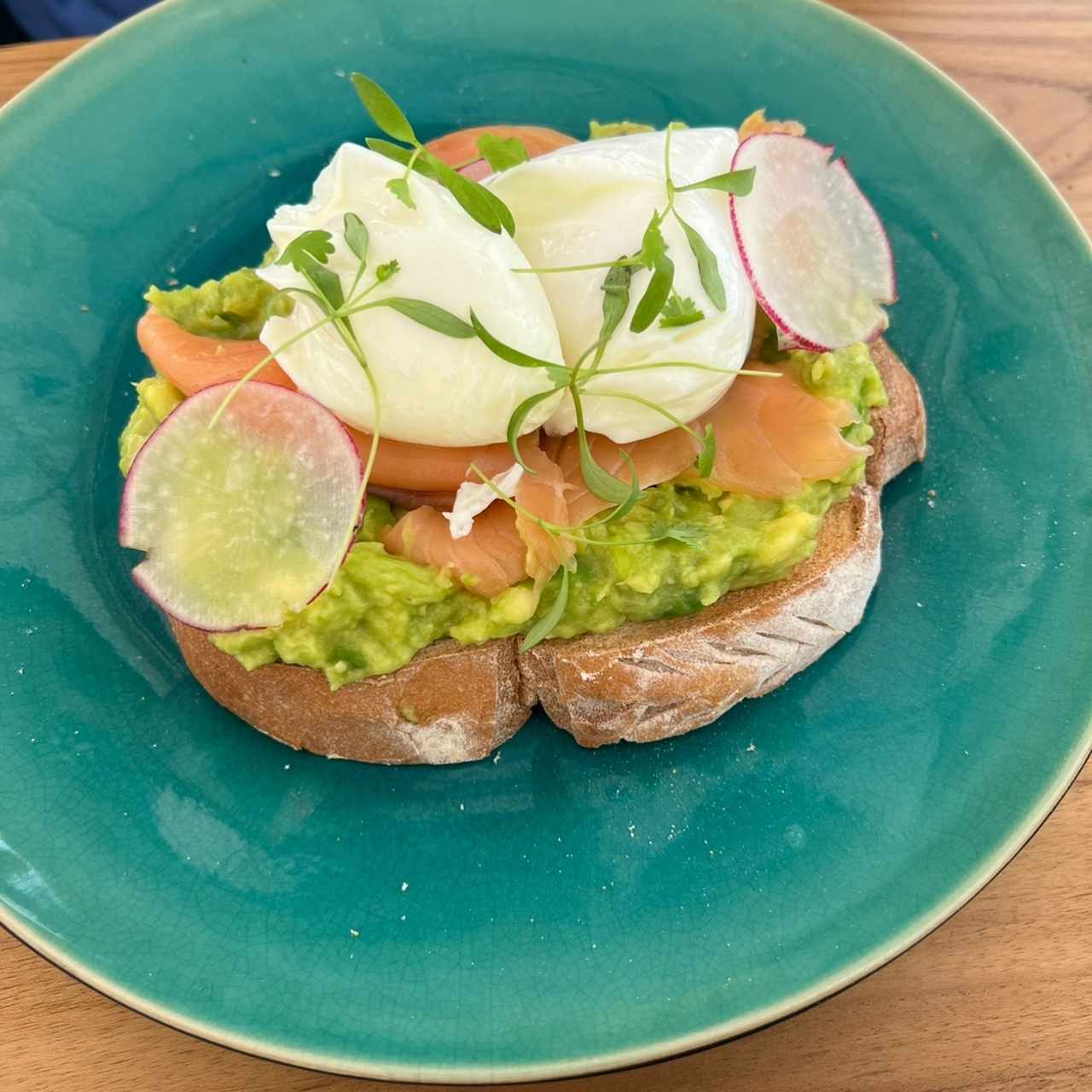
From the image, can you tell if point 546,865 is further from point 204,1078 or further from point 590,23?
point 590,23

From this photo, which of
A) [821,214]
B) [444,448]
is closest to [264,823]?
[444,448]

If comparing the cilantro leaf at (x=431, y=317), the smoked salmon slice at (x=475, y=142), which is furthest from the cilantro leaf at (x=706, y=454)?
the smoked salmon slice at (x=475, y=142)

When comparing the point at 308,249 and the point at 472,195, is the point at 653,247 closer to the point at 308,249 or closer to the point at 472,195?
the point at 472,195

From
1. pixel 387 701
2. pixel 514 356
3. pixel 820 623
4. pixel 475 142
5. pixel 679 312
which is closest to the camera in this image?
pixel 514 356

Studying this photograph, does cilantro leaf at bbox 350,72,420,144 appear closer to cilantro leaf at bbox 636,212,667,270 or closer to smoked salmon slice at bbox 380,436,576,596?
cilantro leaf at bbox 636,212,667,270

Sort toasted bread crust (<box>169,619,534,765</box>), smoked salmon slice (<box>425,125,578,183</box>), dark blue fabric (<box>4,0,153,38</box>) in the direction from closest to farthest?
toasted bread crust (<box>169,619,534,765</box>) → smoked salmon slice (<box>425,125,578,183</box>) → dark blue fabric (<box>4,0,153,38</box>)

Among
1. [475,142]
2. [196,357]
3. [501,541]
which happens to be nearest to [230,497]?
[196,357]

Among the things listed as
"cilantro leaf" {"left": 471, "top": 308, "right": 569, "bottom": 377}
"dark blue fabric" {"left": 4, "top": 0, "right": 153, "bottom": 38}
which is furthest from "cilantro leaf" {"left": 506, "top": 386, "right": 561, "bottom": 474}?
"dark blue fabric" {"left": 4, "top": 0, "right": 153, "bottom": 38}
